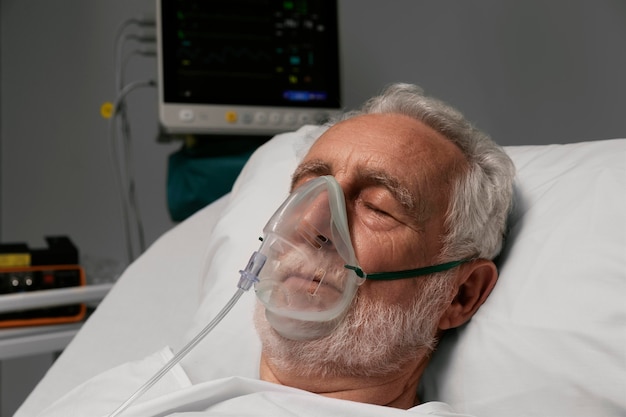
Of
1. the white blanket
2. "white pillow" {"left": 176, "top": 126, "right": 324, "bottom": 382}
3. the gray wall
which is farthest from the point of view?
the gray wall

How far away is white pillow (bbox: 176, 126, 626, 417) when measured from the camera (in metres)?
1.05

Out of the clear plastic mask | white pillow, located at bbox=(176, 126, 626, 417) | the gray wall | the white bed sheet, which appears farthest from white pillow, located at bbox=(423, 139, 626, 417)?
the gray wall

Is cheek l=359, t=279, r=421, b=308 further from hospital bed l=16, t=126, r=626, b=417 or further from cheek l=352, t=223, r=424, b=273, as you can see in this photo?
hospital bed l=16, t=126, r=626, b=417

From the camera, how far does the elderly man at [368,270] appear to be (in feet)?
3.61

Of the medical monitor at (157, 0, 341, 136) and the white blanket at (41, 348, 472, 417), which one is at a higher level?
the medical monitor at (157, 0, 341, 136)

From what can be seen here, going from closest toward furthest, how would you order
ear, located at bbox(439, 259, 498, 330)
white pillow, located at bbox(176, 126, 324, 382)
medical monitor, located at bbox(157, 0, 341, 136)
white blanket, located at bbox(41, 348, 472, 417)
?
white blanket, located at bbox(41, 348, 472, 417)
ear, located at bbox(439, 259, 498, 330)
white pillow, located at bbox(176, 126, 324, 382)
medical monitor, located at bbox(157, 0, 341, 136)

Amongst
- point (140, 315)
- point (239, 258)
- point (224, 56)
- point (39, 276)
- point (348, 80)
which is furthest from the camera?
point (348, 80)

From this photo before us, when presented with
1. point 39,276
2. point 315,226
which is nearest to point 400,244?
point 315,226

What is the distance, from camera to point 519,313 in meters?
1.14

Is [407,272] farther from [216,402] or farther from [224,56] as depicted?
[224,56]

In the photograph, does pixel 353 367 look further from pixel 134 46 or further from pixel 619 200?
pixel 134 46

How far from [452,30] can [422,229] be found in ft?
4.65

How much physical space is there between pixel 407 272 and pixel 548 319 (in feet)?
0.72

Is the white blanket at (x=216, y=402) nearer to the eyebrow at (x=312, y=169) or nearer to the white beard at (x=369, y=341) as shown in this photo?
the white beard at (x=369, y=341)
